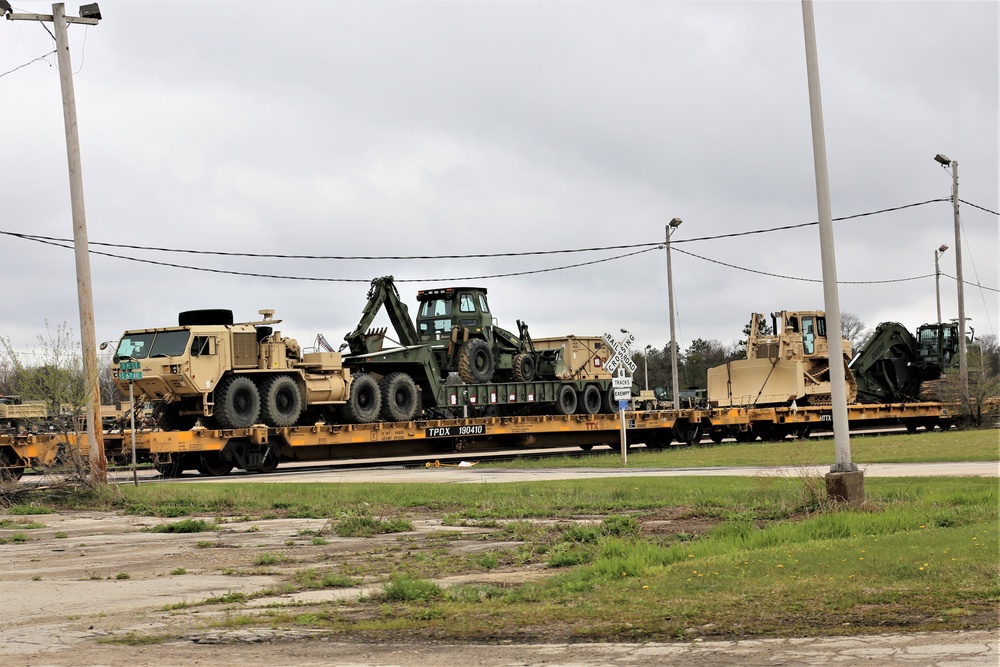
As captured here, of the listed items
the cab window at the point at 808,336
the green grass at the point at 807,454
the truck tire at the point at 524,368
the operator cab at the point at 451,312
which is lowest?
the green grass at the point at 807,454

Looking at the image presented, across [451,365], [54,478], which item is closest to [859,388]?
[451,365]

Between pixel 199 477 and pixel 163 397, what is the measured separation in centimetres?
209

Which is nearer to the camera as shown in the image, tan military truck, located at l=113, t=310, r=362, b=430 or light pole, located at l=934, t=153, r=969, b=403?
tan military truck, located at l=113, t=310, r=362, b=430

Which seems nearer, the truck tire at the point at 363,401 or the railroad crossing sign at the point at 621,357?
the railroad crossing sign at the point at 621,357

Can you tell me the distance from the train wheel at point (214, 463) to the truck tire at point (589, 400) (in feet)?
46.9

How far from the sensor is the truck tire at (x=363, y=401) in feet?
105

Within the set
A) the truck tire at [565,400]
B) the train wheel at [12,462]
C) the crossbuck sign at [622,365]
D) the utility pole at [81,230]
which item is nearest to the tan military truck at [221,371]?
the train wheel at [12,462]

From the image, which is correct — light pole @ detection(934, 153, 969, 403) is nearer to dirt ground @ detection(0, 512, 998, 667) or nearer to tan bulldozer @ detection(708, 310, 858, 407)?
tan bulldozer @ detection(708, 310, 858, 407)

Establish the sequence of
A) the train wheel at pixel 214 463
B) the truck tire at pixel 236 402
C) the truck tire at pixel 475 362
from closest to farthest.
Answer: the train wheel at pixel 214 463, the truck tire at pixel 236 402, the truck tire at pixel 475 362

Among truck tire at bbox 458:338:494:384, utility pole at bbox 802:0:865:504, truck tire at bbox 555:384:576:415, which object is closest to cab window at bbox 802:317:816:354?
truck tire at bbox 555:384:576:415

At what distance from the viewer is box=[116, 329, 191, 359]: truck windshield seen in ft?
92.8

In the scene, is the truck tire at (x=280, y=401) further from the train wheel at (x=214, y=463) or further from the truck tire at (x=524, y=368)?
the truck tire at (x=524, y=368)

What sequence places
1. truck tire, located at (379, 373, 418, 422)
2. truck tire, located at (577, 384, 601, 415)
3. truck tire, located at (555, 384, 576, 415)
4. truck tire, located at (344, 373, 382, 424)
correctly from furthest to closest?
truck tire, located at (577, 384, 601, 415), truck tire, located at (555, 384, 576, 415), truck tire, located at (379, 373, 418, 422), truck tire, located at (344, 373, 382, 424)

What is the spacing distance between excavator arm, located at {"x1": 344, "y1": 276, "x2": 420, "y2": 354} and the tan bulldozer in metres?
12.8
